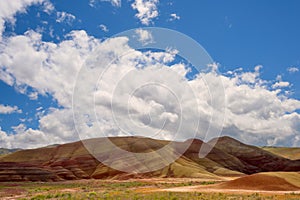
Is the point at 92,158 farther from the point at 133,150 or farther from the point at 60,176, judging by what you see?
the point at 60,176

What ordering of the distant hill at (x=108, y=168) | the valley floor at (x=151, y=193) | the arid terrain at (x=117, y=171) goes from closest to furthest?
the valley floor at (x=151, y=193) < the arid terrain at (x=117, y=171) < the distant hill at (x=108, y=168)

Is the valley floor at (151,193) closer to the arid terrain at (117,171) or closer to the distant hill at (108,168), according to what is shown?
the arid terrain at (117,171)

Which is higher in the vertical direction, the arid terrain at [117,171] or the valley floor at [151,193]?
the arid terrain at [117,171]

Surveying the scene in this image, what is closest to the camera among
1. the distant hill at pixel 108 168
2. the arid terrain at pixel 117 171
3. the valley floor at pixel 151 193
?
the valley floor at pixel 151 193

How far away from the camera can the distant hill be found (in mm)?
122306

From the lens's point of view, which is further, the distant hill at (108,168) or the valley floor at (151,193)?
the distant hill at (108,168)

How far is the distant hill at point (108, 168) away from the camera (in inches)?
4815

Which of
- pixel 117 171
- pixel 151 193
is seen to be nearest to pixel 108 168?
pixel 117 171

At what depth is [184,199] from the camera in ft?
127

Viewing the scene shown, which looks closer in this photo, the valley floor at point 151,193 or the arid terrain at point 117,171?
the valley floor at point 151,193

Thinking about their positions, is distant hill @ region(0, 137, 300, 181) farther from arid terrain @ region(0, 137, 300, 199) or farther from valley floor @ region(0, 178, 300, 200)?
valley floor @ region(0, 178, 300, 200)

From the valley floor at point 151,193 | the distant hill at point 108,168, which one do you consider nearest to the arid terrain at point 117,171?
the distant hill at point 108,168

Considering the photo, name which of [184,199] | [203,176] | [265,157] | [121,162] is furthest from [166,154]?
[184,199]

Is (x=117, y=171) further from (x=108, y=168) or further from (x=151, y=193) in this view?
(x=151, y=193)
